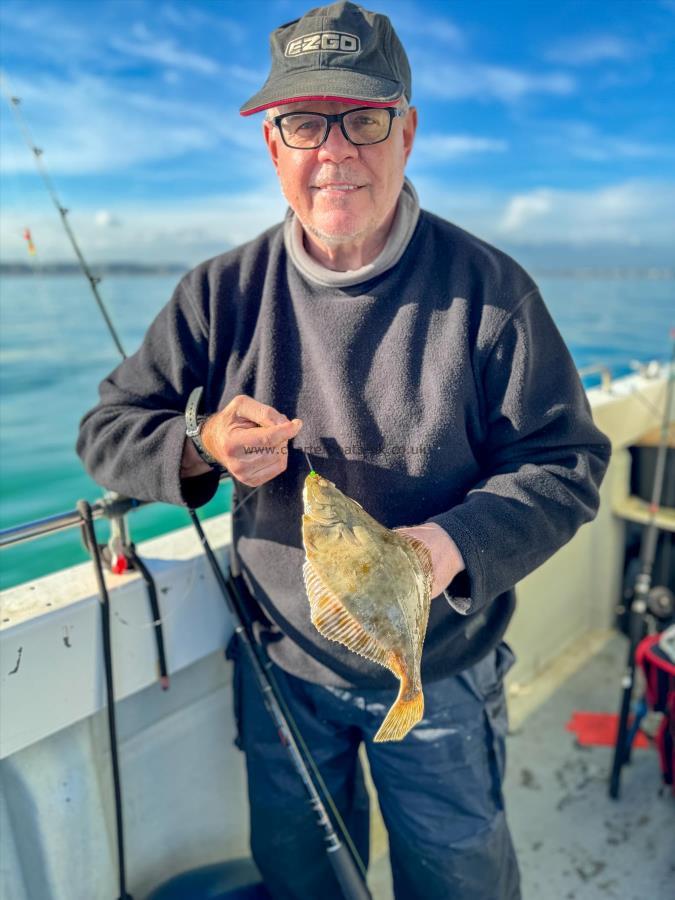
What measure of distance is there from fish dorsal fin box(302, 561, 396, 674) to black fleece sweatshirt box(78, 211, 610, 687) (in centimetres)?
36

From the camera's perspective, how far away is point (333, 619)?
3.95 feet

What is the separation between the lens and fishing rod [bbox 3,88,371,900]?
1709 millimetres

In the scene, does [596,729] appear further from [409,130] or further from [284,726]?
[409,130]

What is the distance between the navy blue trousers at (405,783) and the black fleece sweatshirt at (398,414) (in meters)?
0.12

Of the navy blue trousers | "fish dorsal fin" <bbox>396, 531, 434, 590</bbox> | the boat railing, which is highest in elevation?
"fish dorsal fin" <bbox>396, 531, 434, 590</bbox>

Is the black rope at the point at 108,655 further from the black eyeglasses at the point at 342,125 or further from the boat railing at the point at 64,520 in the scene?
the black eyeglasses at the point at 342,125

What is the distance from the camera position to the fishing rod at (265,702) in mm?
1709

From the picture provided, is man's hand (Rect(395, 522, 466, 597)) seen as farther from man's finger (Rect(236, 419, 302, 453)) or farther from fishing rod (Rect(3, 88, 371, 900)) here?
fishing rod (Rect(3, 88, 371, 900))

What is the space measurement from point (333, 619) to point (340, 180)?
1.06 m

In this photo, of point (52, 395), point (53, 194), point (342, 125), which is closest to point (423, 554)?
point (342, 125)

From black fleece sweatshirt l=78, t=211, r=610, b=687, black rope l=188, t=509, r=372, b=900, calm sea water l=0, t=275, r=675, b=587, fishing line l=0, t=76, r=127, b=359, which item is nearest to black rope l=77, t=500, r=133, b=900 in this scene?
black fleece sweatshirt l=78, t=211, r=610, b=687

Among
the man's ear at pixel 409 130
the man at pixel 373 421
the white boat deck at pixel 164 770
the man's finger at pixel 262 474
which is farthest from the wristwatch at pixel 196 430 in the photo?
the man's ear at pixel 409 130

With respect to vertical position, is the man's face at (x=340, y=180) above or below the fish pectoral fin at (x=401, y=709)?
above

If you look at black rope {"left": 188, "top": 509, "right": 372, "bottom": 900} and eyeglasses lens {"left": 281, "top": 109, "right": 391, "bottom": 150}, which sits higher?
eyeglasses lens {"left": 281, "top": 109, "right": 391, "bottom": 150}
